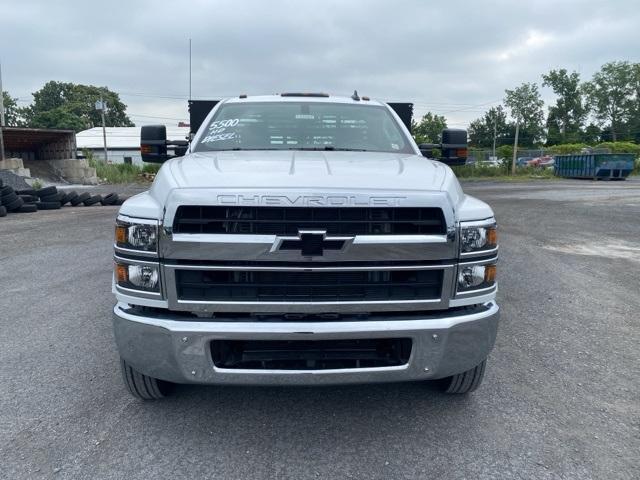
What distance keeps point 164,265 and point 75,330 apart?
94.4 inches

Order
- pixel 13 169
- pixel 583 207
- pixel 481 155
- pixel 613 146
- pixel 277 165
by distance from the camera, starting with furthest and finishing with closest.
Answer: pixel 613 146 → pixel 481 155 → pixel 13 169 → pixel 583 207 → pixel 277 165

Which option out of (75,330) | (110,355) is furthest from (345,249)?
(75,330)

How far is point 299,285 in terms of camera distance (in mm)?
2680

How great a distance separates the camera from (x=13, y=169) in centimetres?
1806

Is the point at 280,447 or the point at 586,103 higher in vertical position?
the point at 586,103

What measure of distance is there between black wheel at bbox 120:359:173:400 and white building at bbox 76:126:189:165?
48837 millimetres

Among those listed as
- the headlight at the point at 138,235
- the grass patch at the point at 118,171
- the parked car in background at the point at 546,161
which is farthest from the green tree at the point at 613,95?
the headlight at the point at 138,235

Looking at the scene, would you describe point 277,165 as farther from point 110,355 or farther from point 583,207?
point 583,207

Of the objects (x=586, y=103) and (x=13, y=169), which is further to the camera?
(x=586, y=103)

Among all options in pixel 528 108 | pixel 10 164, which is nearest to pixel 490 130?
pixel 528 108

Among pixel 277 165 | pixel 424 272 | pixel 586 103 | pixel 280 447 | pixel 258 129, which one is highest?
pixel 586 103

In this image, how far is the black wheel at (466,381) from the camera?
3152 millimetres

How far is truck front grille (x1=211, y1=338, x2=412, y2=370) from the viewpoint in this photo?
2.70 metres

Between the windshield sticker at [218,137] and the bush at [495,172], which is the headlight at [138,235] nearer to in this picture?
the windshield sticker at [218,137]
